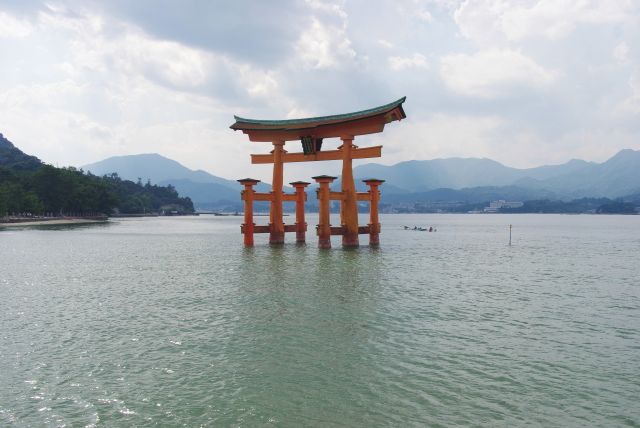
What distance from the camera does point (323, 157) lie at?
3519cm

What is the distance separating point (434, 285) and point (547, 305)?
16.1 feet

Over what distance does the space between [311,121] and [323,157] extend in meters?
3.23

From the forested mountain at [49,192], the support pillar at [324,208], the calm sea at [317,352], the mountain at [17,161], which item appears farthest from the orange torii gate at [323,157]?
the mountain at [17,161]

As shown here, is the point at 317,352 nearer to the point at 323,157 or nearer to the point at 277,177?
the point at 323,157

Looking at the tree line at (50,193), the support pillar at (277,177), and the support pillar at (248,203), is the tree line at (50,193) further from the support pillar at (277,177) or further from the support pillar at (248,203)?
the support pillar at (277,177)

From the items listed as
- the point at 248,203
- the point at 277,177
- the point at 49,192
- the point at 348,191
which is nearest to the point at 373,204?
the point at 348,191

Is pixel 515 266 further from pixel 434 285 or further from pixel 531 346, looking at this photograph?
pixel 531 346

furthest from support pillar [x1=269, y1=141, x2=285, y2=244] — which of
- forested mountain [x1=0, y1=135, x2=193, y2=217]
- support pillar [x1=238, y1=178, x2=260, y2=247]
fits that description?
forested mountain [x1=0, y1=135, x2=193, y2=217]

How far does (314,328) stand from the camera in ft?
38.9

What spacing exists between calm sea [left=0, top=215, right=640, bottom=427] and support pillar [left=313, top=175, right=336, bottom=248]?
12.6 metres

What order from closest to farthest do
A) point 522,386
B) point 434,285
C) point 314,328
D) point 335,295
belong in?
point 522,386
point 314,328
point 335,295
point 434,285

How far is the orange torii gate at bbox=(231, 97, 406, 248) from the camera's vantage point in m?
31.6

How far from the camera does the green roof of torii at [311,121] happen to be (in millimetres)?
29734

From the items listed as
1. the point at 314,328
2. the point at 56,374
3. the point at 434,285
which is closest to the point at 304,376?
the point at 314,328
